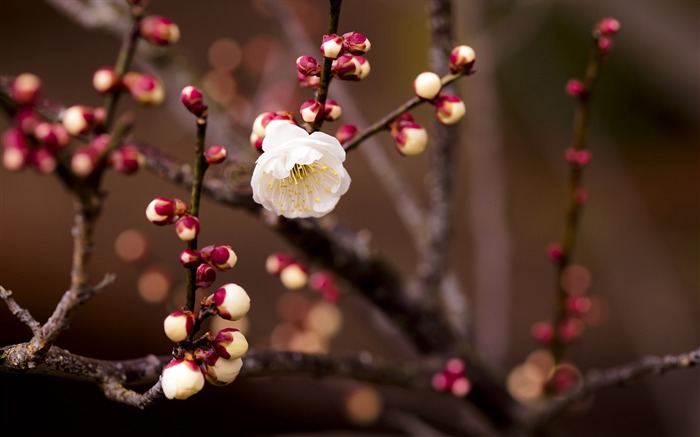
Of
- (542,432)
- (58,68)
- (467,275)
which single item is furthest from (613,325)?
(58,68)

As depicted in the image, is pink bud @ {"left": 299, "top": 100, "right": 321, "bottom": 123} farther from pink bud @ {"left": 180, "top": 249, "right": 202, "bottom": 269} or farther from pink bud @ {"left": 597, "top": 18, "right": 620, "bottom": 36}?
pink bud @ {"left": 597, "top": 18, "right": 620, "bottom": 36}

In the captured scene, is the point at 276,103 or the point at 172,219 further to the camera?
the point at 276,103

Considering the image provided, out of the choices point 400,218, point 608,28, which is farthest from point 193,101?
point 400,218

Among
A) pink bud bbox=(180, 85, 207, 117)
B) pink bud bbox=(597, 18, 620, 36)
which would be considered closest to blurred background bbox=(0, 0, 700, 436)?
pink bud bbox=(597, 18, 620, 36)

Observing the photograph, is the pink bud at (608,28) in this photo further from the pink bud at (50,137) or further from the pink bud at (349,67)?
the pink bud at (50,137)

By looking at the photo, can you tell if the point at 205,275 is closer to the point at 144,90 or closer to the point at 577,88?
the point at 144,90

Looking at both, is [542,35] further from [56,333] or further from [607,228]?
[56,333]

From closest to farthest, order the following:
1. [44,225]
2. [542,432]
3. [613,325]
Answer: [542,432], [44,225], [613,325]
